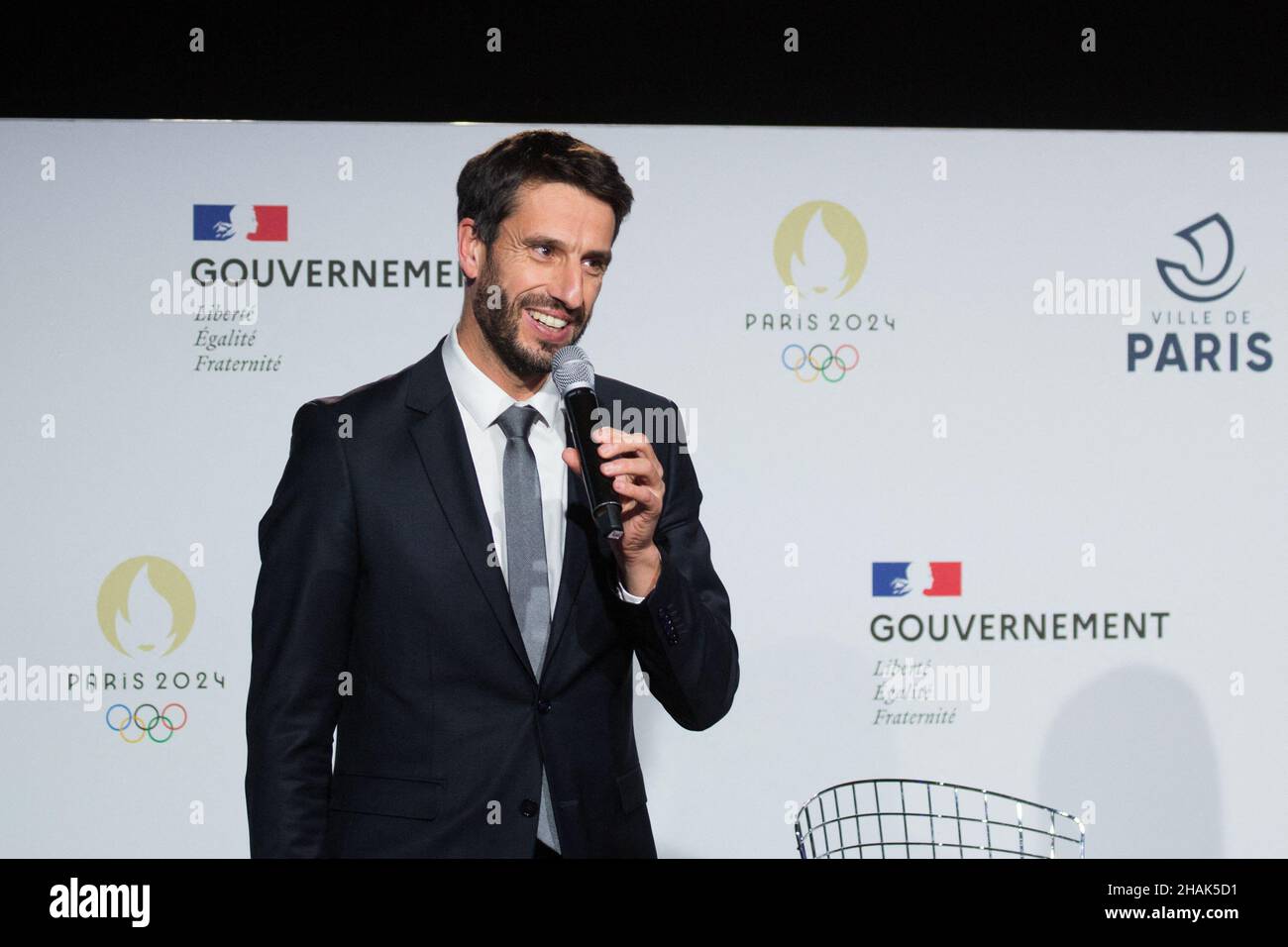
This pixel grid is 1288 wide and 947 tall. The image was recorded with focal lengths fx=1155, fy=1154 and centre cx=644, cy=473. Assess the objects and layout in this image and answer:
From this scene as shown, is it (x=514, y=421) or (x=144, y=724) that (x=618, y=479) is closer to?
(x=514, y=421)

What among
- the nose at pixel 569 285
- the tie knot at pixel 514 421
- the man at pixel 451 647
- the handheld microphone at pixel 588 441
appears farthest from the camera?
the nose at pixel 569 285

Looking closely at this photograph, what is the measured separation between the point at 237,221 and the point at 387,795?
5.75 ft

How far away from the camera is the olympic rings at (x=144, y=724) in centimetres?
320

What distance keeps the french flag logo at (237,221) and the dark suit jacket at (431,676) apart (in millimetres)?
1123

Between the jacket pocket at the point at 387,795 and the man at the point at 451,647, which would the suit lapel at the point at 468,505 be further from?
the jacket pocket at the point at 387,795

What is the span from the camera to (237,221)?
3227mm

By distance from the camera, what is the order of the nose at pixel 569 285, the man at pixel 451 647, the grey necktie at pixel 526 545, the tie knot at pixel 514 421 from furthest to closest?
the nose at pixel 569 285 → the tie knot at pixel 514 421 → the grey necktie at pixel 526 545 → the man at pixel 451 647

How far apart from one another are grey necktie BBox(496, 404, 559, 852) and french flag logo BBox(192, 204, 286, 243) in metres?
1.18

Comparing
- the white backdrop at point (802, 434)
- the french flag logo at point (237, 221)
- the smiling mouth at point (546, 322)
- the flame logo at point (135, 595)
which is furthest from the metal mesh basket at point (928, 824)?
the french flag logo at point (237, 221)

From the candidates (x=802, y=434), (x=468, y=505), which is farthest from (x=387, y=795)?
(x=802, y=434)

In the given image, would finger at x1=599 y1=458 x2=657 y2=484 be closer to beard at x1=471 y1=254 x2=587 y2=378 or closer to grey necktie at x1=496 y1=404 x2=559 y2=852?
grey necktie at x1=496 y1=404 x2=559 y2=852

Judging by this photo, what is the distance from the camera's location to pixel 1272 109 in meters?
3.38

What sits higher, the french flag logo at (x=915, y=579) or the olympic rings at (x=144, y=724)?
the french flag logo at (x=915, y=579)
